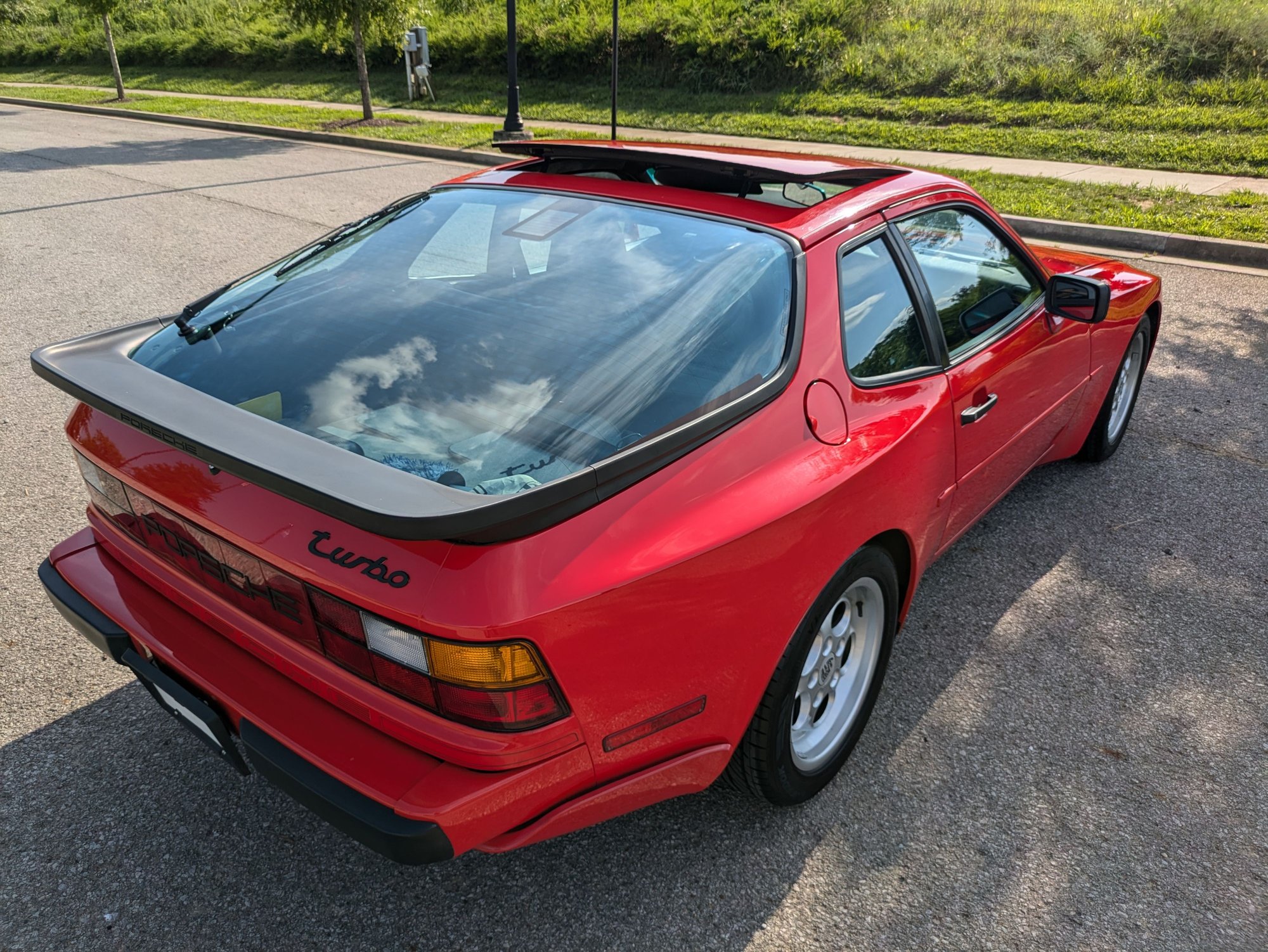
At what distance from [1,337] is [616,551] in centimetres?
589

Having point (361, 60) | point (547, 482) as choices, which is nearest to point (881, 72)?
point (361, 60)

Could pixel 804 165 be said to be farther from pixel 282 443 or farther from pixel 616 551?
pixel 282 443

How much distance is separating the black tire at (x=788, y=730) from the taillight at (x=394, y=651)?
642 mm

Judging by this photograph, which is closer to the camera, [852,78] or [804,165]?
[804,165]

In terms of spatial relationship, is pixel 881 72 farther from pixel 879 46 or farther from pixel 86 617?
pixel 86 617

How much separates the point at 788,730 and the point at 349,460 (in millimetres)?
1246

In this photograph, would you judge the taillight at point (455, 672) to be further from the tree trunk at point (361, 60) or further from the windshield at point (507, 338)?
the tree trunk at point (361, 60)

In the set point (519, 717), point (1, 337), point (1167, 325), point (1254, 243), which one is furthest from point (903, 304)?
point (1254, 243)

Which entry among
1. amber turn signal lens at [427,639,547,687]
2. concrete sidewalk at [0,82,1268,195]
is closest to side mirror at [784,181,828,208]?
amber turn signal lens at [427,639,547,687]

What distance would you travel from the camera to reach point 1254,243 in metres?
7.95

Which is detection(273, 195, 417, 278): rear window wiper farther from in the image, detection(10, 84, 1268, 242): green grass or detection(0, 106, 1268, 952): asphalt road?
detection(10, 84, 1268, 242): green grass

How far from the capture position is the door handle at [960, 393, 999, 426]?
9.28 ft

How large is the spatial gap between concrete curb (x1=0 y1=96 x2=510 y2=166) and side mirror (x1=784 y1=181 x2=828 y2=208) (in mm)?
10377

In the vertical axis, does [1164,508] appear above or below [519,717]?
below
